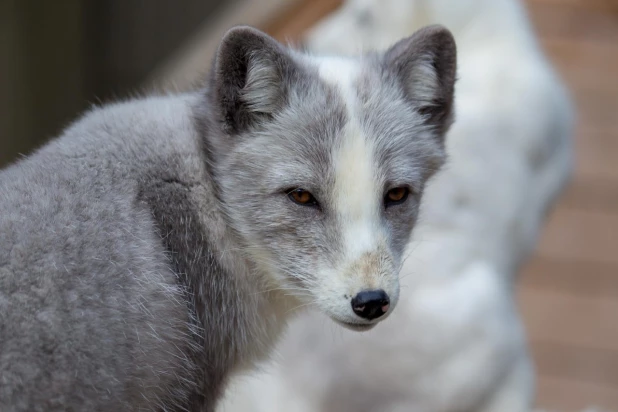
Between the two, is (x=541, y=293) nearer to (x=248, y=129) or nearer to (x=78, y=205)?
(x=248, y=129)

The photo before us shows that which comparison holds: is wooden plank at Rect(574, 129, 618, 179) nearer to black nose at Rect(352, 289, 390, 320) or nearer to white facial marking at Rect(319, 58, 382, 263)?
white facial marking at Rect(319, 58, 382, 263)

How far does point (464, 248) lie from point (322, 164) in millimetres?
1778

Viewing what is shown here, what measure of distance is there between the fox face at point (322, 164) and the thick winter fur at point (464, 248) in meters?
1.09

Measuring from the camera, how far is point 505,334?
11.8 ft

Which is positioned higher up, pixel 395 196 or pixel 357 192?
pixel 357 192

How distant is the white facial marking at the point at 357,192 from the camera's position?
6.81ft

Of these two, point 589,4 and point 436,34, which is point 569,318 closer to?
point 589,4

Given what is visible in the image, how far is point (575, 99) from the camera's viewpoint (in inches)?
217

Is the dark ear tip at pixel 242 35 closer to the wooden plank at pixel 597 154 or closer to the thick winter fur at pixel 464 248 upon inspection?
the thick winter fur at pixel 464 248

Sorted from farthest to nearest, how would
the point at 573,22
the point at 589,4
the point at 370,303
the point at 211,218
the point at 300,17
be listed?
the point at 573,22 < the point at 589,4 < the point at 300,17 < the point at 211,218 < the point at 370,303

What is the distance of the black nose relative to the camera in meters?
2.01

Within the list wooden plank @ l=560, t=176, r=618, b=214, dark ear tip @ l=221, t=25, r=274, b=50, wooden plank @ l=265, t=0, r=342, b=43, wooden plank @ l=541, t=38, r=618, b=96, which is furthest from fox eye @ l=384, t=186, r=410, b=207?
A: wooden plank @ l=541, t=38, r=618, b=96

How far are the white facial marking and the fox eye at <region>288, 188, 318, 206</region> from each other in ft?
0.23

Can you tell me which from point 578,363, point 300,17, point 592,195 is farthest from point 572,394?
point 300,17
